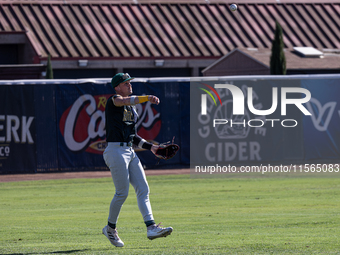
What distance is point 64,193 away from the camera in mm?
14781

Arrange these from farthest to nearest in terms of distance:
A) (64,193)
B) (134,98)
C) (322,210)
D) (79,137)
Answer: (79,137)
(64,193)
(322,210)
(134,98)

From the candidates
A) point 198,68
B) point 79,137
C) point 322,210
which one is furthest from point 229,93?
point 198,68

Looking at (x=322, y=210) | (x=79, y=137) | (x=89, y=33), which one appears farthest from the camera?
(x=89, y=33)

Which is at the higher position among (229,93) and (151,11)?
(151,11)

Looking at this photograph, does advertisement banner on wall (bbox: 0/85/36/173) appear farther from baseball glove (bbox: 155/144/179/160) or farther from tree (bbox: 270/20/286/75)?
baseball glove (bbox: 155/144/179/160)

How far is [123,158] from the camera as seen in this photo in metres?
7.50

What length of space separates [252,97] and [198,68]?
13859 mm

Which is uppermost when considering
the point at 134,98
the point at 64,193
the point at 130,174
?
the point at 134,98

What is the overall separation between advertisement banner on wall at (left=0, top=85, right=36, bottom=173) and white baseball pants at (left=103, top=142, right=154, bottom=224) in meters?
11.1

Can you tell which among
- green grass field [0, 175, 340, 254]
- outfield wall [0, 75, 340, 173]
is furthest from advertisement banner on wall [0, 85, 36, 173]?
green grass field [0, 175, 340, 254]

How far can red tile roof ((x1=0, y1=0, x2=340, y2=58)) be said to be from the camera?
103 ft

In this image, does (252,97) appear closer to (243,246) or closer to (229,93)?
(229,93)

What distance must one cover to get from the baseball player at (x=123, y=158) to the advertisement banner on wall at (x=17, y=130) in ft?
36.2

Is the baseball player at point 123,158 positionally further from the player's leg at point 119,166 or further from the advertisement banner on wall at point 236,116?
the advertisement banner on wall at point 236,116
